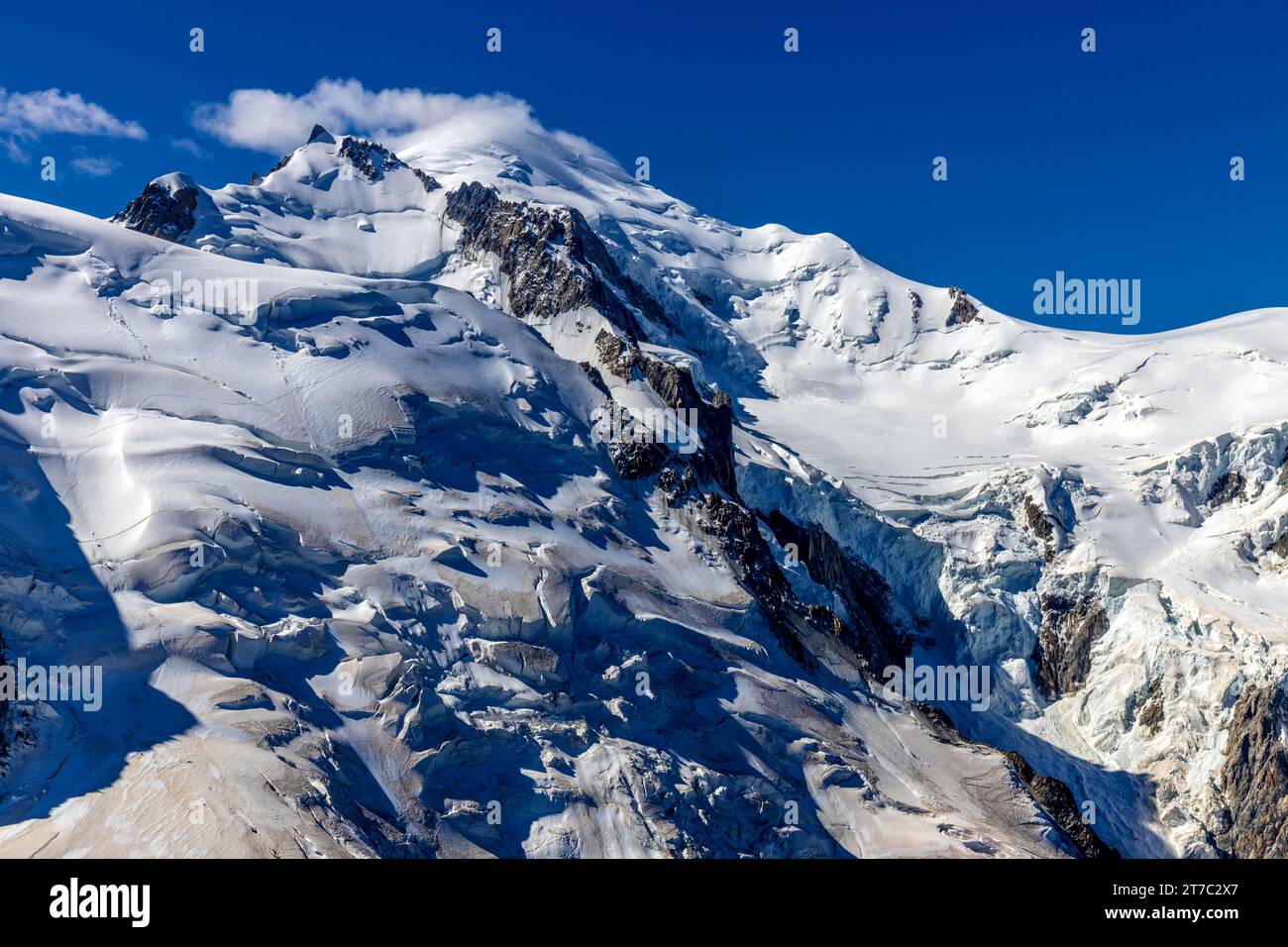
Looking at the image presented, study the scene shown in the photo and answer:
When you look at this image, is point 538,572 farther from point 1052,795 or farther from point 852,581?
point 852,581

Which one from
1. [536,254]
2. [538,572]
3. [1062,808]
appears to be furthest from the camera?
[536,254]

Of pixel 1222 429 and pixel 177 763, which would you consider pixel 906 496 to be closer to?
pixel 1222 429

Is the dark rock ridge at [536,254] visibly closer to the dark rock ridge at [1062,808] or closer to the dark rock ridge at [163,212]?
the dark rock ridge at [163,212]

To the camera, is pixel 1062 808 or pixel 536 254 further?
pixel 536 254

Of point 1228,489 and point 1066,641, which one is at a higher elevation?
point 1228,489

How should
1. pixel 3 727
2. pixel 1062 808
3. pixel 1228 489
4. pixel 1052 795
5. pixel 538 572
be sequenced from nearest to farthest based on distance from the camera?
pixel 3 727 → pixel 538 572 → pixel 1062 808 → pixel 1052 795 → pixel 1228 489

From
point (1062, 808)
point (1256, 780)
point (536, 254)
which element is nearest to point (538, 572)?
point (1062, 808)

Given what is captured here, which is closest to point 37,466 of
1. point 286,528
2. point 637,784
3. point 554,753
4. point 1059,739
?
point 286,528
